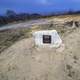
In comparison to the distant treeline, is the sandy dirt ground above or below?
below

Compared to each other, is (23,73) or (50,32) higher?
(50,32)

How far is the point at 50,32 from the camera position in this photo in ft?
17.7

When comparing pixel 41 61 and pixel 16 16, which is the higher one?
pixel 16 16

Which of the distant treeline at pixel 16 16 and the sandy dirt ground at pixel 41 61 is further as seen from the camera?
the distant treeline at pixel 16 16

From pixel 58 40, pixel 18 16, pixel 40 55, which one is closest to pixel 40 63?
pixel 40 55

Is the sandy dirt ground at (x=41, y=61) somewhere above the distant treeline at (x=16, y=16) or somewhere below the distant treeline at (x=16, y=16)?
below

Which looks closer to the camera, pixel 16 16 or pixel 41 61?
pixel 41 61

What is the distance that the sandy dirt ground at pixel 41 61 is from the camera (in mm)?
5105

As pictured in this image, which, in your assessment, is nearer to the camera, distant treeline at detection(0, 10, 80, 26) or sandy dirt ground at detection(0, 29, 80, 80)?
sandy dirt ground at detection(0, 29, 80, 80)

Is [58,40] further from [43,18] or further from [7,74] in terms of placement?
[7,74]

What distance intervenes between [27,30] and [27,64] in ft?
1.96

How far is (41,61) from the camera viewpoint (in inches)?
209

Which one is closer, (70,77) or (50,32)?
(70,77)

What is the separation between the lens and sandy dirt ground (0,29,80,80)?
511cm
